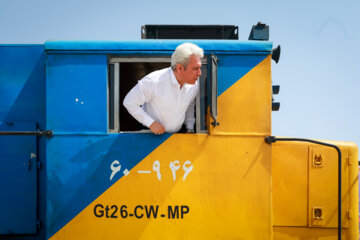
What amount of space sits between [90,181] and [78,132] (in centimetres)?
43

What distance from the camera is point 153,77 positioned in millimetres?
2482

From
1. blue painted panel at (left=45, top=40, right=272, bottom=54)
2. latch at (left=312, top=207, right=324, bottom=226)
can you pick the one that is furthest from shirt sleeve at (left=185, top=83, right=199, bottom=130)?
latch at (left=312, top=207, right=324, bottom=226)

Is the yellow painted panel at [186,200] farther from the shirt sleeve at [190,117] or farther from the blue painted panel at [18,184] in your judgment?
the blue painted panel at [18,184]

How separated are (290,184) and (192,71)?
1.41m

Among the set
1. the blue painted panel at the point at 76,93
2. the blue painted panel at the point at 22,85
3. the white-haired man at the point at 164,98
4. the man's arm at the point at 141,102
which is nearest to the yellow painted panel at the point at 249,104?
the white-haired man at the point at 164,98

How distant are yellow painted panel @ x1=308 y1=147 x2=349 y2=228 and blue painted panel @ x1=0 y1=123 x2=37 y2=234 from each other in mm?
2613

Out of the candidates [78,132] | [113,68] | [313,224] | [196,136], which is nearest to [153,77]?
[113,68]

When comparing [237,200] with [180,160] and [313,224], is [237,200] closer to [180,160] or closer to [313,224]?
[180,160]

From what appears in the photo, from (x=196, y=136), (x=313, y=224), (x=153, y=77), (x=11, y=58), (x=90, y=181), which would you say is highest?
(x=11, y=58)

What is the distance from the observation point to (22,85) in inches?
109

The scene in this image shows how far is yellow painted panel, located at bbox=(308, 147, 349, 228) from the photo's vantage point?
2656 mm

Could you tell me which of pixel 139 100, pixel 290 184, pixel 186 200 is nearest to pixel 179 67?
pixel 139 100

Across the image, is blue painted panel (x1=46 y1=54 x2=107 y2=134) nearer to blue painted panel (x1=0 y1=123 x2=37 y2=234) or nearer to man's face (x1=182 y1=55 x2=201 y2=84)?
blue painted panel (x1=0 y1=123 x2=37 y2=234)

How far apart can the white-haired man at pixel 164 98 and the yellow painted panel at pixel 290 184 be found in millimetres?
926
